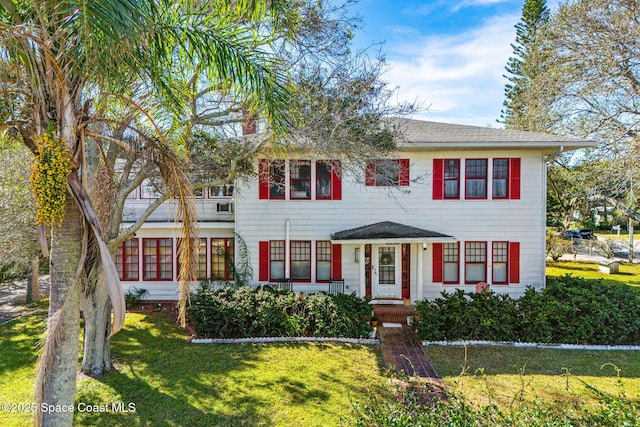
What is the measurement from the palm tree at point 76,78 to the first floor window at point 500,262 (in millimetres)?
10957

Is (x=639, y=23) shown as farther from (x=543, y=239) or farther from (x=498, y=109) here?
(x=498, y=109)

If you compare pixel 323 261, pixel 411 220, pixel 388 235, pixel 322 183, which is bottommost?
pixel 323 261

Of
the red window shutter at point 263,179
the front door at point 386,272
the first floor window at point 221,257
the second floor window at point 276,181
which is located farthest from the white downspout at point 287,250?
the front door at point 386,272

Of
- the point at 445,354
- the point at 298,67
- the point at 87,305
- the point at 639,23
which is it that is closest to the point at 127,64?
the point at 298,67

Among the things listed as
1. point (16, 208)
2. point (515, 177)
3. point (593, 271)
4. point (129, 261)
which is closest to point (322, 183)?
point (515, 177)

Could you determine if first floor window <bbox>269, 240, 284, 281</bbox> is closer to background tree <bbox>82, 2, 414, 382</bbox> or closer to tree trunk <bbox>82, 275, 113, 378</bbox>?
background tree <bbox>82, 2, 414, 382</bbox>

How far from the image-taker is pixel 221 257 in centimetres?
1281

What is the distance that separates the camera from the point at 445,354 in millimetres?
8211

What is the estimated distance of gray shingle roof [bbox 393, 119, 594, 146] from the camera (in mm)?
11031

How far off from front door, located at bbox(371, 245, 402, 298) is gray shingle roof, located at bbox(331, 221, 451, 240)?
2.75 ft

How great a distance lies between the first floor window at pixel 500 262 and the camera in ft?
38.8

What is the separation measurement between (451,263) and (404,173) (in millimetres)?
3690

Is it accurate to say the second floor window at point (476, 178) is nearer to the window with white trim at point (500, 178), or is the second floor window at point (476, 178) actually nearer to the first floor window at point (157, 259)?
the window with white trim at point (500, 178)

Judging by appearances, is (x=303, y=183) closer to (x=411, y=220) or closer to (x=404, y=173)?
(x=404, y=173)
